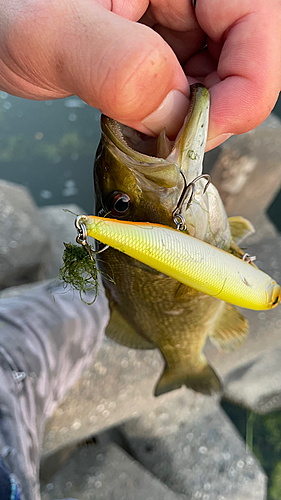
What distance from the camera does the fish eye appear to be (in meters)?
0.52

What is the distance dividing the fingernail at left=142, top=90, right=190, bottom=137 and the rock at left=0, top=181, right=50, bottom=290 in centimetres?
103

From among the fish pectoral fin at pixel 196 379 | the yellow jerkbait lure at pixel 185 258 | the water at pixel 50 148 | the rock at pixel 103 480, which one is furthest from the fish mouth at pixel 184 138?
the water at pixel 50 148

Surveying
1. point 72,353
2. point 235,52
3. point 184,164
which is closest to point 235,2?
point 235,52

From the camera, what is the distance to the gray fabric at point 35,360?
1.98 feet

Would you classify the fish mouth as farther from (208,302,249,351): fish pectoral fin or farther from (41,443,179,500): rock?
(41,443,179,500): rock

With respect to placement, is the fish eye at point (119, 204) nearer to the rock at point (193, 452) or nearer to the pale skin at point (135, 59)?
the pale skin at point (135, 59)

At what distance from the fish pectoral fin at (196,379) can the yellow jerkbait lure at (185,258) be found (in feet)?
1.26

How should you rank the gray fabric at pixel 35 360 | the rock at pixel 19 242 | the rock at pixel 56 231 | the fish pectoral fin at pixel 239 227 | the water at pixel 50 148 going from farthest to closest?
the water at pixel 50 148, the rock at pixel 56 231, the rock at pixel 19 242, the fish pectoral fin at pixel 239 227, the gray fabric at pixel 35 360

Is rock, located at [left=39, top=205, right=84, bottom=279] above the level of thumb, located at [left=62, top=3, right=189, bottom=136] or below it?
below

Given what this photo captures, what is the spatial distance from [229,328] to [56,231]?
3.82ft

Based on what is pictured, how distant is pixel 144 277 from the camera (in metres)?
0.61

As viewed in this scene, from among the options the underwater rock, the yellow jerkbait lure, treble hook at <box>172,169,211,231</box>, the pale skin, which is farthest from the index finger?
the underwater rock

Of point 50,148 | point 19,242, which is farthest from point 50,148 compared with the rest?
point 19,242

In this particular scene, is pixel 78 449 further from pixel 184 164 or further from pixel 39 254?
pixel 184 164
